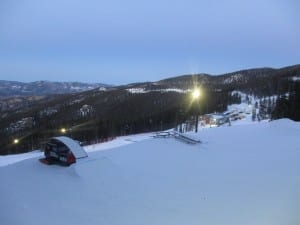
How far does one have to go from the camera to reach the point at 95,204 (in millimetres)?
10500

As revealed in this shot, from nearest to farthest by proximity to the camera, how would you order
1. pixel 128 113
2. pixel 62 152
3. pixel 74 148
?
1. pixel 62 152
2. pixel 74 148
3. pixel 128 113

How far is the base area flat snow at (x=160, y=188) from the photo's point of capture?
9.71 meters

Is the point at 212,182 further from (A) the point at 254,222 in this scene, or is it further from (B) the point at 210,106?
(B) the point at 210,106

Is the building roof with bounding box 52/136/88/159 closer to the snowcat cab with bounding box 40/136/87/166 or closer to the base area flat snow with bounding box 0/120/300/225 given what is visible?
the snowcat cab with bounding box 40/136/87/166

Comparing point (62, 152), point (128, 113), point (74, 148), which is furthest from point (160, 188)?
point (128, 113)

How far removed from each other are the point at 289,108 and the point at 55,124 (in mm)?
89163

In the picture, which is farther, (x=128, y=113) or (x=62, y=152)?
(x=128, y=113)

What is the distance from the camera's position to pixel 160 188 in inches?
482

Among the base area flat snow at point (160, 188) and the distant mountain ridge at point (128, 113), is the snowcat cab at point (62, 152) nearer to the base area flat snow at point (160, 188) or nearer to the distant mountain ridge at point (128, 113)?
the base area flat snow at point (160, 188)

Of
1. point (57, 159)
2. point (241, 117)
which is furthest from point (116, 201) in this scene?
point (241, 117)

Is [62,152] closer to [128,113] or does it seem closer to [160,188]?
[160,188]

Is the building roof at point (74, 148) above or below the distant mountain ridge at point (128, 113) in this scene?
above

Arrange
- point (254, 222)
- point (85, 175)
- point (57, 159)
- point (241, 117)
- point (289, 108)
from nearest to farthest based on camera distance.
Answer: point (254, 222) < point (85, 175) < point (57, 159) < point (289, 108) < point (241, 117)

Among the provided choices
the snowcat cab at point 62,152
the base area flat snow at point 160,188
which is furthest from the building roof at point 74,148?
the base area flat snow at point 160,188
